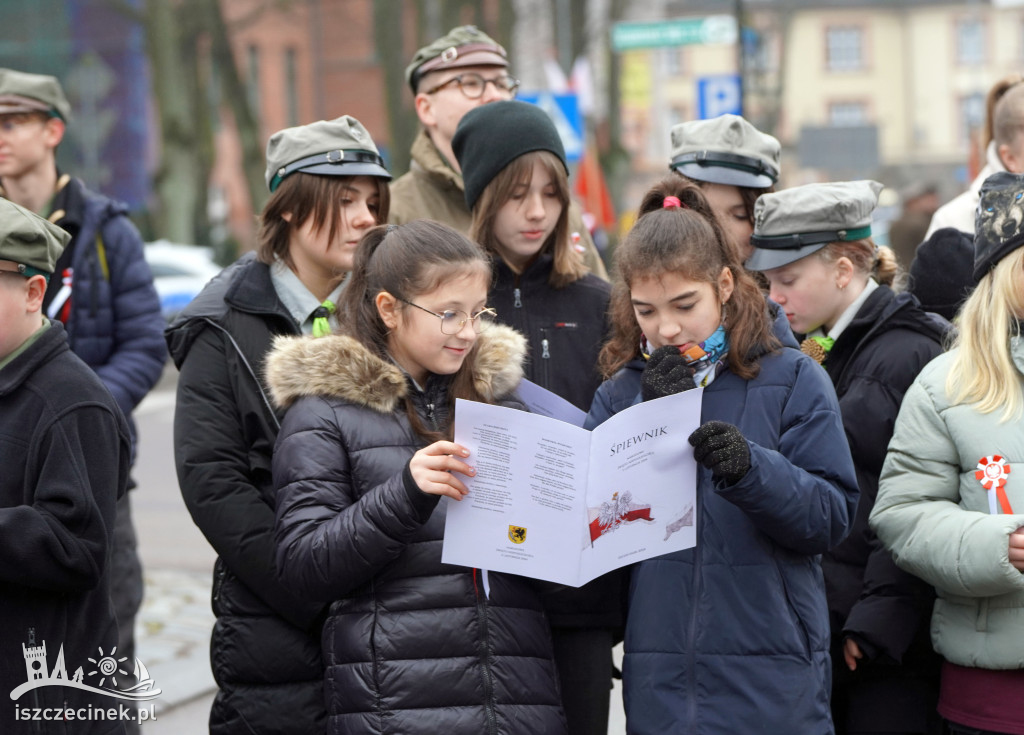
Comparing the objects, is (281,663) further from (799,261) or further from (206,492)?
(799,261)

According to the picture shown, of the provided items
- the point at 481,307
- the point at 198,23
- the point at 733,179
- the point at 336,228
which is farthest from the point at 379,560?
the point at 198,23

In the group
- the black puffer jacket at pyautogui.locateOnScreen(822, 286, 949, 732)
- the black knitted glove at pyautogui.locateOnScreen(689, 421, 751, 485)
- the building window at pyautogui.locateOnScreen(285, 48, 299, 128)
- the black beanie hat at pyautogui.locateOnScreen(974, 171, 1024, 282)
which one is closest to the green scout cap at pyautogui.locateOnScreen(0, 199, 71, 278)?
the black knitted glove at pyautogui.locateOnScreen(689, 421, 751, 485)

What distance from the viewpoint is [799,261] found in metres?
3.93

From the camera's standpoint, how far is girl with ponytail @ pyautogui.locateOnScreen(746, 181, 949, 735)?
3580 mm

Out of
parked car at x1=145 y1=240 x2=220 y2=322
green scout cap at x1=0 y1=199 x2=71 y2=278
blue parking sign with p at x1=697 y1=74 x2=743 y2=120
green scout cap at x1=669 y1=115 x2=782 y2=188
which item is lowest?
parked car at x1=145 y1=240 x2=220 y2=322

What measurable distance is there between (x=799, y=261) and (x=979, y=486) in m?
0.93

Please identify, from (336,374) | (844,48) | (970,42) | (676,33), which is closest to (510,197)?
(336,374)

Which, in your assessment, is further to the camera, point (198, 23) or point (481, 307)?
point (198, 23)

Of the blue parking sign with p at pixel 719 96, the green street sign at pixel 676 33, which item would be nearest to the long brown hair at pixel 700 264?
the blue parking sign with p at pixel 719 96

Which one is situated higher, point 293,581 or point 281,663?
point 293,581

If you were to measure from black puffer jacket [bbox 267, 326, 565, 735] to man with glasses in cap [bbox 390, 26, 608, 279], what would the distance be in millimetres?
1639

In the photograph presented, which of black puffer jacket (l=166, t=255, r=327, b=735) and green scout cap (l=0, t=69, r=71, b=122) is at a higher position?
green scout cap (l=0, t=69, r=71, b=122)

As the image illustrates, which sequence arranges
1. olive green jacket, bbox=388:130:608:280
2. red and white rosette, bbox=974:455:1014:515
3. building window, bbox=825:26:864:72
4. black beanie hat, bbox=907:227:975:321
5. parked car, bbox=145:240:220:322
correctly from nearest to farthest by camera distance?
red and white rosette, bbox=974:455:1014:515
black beanie hat, bbox=907:227:975:321
olive green jacket, bbox=388:130:608:280
parked car, bbox=145:240:220:322
building window, bbox=825:26:864:72

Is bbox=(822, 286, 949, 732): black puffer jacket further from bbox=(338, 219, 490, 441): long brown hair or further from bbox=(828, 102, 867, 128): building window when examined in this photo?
bbox=(828, 102, 867, 128): building window
